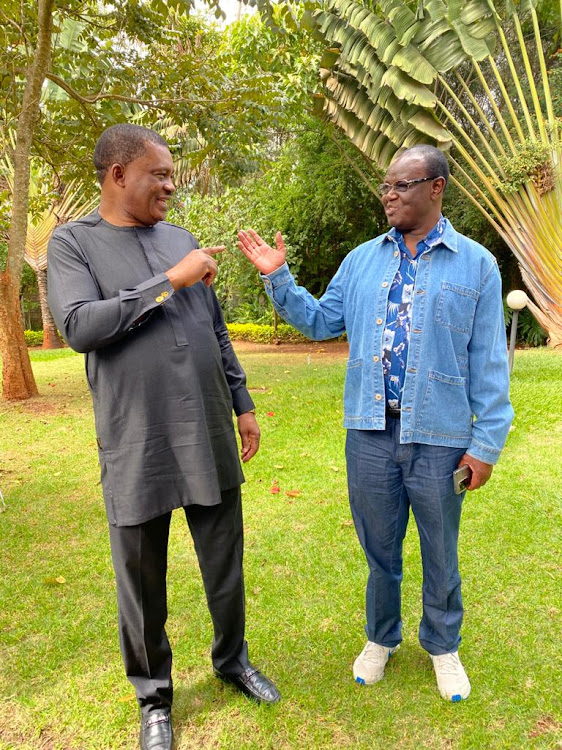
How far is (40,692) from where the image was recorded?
2.69m

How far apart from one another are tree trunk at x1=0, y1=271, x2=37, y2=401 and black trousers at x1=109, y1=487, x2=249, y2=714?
7.36 meters

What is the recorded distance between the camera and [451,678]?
2.55m

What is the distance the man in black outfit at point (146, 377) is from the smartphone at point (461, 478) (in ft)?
2.95

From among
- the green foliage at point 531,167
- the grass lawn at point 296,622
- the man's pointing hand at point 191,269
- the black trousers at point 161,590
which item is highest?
the green foliage at point 531,167

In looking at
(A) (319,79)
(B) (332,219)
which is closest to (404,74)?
(A) (319,79)

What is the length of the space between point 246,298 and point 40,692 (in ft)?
56.6

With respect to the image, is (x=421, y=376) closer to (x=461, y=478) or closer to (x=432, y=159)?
(x=461, y=478)

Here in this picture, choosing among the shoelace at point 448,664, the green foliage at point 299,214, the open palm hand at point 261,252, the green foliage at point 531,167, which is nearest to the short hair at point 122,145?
the open palm hand at point 261,252

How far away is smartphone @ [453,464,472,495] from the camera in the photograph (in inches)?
91.7

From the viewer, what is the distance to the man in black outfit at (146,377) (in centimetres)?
206

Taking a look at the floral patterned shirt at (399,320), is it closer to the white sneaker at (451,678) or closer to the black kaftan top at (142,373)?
the black kaftan top at (142,373)

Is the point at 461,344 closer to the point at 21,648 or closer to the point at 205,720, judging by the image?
the point at 205,720

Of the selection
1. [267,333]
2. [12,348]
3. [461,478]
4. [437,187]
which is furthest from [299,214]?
[461,478]

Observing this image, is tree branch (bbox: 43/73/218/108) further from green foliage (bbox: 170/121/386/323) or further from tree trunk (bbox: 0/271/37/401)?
Answer: green foliage (bbox: 170/121/386/323)
